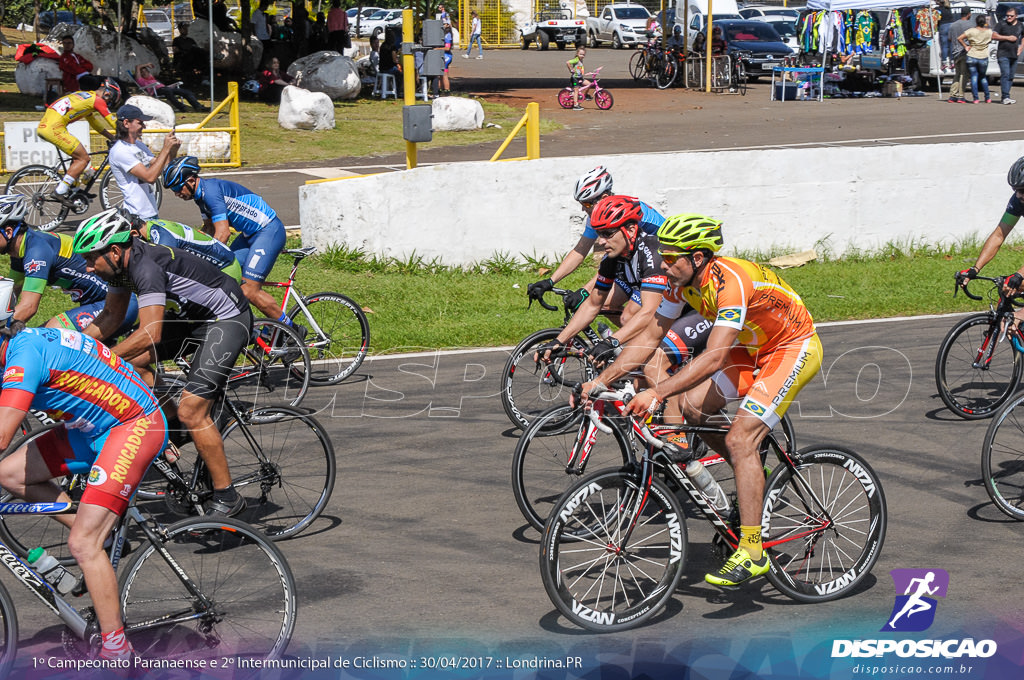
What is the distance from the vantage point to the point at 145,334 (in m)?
6.40

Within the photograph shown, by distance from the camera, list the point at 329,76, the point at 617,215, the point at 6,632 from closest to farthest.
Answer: the point at 6,632
the point at 617,215
the point at 329,76

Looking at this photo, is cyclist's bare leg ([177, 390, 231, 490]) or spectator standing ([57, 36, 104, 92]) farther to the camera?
spectator standing ([57, 36, 104, 92])

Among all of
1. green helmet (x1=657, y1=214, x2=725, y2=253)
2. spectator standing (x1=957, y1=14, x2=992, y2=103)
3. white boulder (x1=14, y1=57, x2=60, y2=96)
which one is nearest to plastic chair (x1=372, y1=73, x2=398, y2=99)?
white boulder (x1=14, y1=57, x2=60, y2=96)

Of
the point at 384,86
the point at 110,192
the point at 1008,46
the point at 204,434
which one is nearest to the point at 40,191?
the point at 110,192

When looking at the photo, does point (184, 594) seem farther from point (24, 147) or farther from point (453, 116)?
point (453, 116)

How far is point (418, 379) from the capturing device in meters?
10.5

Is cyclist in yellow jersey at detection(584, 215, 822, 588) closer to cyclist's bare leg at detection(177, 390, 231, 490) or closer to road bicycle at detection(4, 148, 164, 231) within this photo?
cyclist's bare leg at detection(177, 390, 231, 490)

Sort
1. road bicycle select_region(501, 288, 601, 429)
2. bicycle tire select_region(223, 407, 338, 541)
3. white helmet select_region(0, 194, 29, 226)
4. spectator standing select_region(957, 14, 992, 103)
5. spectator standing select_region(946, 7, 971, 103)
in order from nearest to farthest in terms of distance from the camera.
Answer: bicycle tire select_region(223, 407, 338, 541) → white helmet select_region(0, 194, 29, 226) → road bicycle select_region(501, 288, 601, 429) → spectator standing select_region(957, 14, 992, 103) → spectator standing select_region(946, 7, 971, 103)

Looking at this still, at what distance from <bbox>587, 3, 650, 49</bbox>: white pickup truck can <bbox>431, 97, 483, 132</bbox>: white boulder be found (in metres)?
30.8

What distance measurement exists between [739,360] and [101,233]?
11.9 feet

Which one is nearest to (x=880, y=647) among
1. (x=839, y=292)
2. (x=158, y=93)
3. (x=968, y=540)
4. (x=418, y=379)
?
(x=968, y=540)

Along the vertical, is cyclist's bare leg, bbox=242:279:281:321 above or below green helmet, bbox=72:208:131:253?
below

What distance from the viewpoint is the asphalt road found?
5.48 meters

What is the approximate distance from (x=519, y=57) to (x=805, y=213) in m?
40.8
